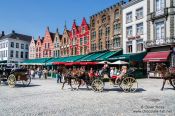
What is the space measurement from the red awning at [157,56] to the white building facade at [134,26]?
3031mm

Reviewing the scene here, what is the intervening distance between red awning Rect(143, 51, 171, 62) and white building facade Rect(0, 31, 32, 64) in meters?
49.2

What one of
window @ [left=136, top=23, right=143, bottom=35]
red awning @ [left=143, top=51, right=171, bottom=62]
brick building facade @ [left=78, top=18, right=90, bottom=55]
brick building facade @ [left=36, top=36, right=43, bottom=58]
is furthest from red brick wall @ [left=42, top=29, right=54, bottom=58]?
red awning @ [left=143, top=51, right=171, bottom=62]

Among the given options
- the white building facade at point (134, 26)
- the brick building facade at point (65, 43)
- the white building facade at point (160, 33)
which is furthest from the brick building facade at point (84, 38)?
the white building facade at point (160, 33)

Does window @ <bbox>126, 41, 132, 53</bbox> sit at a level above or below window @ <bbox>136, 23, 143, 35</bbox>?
below

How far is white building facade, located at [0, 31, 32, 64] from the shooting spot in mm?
71750

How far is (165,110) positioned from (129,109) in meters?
1.34

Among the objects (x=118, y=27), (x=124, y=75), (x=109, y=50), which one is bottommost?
(x=124, y=75)

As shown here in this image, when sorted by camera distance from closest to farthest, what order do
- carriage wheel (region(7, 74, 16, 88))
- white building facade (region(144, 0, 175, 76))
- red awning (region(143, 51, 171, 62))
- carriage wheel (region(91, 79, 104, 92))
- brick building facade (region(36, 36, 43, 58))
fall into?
carriage wheel (region(91, 79, 104, 92)), carriage wheel (region(7, 74, 16, 88)), red awning (region(143, 51, 171, 62)), white building facade (region(144, 0, 175, 76)), brick building facade (region(36, 36, 43, 58))

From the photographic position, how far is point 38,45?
2682 inches

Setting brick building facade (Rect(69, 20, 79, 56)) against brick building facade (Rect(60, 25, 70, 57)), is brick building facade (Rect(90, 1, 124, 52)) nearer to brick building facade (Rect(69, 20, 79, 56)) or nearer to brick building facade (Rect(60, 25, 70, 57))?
brick building facade (Rect(69, 20, 79, 56))

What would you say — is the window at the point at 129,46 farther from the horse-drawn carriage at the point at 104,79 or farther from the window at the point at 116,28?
the horse-drawn carriage at the point at 104,79

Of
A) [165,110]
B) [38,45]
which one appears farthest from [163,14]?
[38,45]

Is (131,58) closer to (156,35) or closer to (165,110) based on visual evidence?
(156,35)

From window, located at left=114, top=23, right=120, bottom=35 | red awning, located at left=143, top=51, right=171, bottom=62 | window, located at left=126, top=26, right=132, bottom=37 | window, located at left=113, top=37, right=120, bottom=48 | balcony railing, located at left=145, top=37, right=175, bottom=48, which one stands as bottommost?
red awning, located at left=143, top=51, right=171, bottom=62
